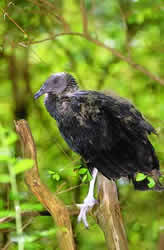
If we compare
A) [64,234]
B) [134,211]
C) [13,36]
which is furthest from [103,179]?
[13,36]

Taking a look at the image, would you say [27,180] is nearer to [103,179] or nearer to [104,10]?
[103,179]

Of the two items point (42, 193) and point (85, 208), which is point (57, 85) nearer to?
point (85, 208)

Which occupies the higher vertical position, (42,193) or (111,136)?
(111,136)

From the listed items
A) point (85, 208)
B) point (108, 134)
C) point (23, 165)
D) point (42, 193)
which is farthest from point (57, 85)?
point (23, 165)

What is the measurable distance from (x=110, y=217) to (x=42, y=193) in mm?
509

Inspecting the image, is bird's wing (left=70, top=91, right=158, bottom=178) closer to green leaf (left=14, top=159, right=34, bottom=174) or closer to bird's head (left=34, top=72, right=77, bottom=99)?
bird's head (left=34, top=72, right=77, bottom=99)

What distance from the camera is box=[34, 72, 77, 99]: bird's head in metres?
2.39

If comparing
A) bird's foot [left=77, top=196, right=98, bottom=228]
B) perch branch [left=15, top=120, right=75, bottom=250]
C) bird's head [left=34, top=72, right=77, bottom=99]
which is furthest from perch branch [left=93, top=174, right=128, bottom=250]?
bird's head [left=34, top=72, right=77, bottom=99]

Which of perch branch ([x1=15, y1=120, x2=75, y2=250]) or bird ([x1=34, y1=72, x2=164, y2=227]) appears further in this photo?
bird ([x1=34, y1=72, x2=164, y2=227])

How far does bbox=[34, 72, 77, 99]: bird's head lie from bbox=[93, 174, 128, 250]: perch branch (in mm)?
612

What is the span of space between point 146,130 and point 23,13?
1.55m

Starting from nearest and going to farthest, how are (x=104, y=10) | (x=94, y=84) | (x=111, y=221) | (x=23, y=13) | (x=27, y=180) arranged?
(x=27, y=180), (x=111, y=221), (x=23, y=13), (x=104, y=10), (x=94, y=84)

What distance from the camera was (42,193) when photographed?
1682 millimetres

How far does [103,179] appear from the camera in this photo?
Answer: 2.21 m
